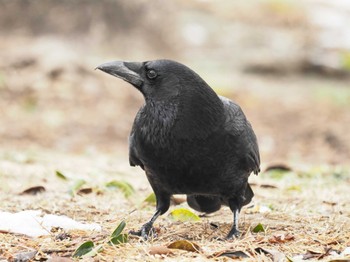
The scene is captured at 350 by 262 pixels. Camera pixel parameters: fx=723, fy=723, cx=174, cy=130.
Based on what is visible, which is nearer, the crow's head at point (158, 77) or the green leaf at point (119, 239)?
the green leaf at point (119, 239)

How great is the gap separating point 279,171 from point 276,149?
3273mm

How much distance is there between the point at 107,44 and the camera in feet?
44.3

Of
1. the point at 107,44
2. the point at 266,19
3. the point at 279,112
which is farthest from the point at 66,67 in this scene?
the point at 266,19

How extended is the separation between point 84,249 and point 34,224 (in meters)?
0.66

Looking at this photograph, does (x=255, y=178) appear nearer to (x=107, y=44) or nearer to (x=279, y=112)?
(x=279, y=112)

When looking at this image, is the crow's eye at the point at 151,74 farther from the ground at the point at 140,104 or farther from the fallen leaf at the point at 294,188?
the fallen leaf at the point at 294,188

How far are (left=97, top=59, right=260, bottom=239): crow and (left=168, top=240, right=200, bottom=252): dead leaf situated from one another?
456 millimetres

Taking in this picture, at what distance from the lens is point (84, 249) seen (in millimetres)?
3543

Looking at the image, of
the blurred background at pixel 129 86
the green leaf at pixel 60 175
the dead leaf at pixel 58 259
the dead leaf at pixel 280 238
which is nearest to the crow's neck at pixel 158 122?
the dead leaf at pixel 280 238

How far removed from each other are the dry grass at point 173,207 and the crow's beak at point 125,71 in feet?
2.89

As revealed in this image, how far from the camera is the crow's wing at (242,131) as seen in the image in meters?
4.20

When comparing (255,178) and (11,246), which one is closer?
(11,246)

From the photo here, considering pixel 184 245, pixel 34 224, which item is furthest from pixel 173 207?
pixel 184 245

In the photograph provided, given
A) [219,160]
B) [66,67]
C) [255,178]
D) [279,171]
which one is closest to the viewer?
[219,160]
